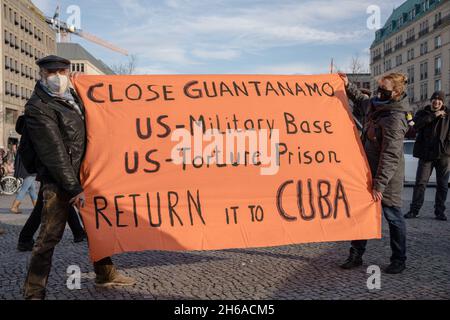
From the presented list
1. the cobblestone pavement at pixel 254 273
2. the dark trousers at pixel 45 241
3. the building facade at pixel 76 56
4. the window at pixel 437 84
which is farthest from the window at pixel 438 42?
the dark trousers at pixel 45 241

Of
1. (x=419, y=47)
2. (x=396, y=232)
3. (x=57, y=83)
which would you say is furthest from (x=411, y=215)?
(x=419, y=47)

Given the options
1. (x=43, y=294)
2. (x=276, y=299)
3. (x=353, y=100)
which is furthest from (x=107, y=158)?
(x=353, y=100)

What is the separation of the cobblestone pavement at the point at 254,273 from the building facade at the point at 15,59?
52391 mm

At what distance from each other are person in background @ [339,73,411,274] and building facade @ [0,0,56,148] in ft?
177

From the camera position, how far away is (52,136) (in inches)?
147

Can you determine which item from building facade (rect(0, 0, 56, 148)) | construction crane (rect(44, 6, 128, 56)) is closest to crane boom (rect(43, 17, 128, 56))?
construction crane (rect(44, 6, 128, 56))

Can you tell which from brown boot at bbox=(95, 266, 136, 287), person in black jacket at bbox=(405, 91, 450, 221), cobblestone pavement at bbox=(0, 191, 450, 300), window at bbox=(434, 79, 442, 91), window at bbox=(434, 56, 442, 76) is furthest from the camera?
window at bbox=(434, 56, 442, 76)

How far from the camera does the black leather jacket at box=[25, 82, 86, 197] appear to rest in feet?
12.3

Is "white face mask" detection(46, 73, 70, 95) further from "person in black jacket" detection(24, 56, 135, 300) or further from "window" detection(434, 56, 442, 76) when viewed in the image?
"window" detection(434, 56, 442, 76)

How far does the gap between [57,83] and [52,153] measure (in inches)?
22.7

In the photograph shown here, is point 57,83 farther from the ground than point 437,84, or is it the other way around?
point 437,84

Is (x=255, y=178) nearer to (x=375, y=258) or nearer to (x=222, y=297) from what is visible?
(x=222, y=297)

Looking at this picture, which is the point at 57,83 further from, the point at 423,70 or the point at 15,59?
the point at 423,70
